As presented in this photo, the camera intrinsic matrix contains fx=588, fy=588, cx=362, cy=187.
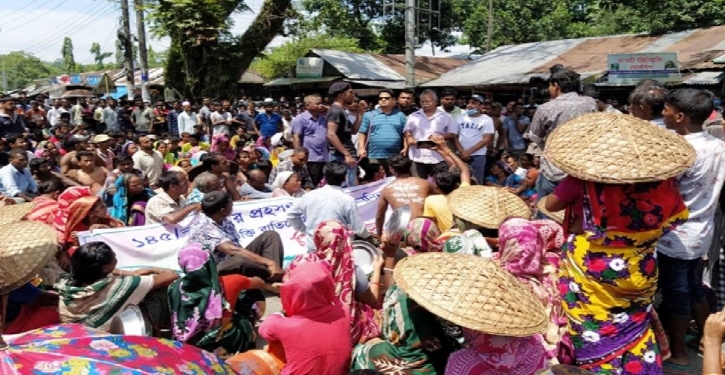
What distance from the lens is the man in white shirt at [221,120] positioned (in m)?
13.6

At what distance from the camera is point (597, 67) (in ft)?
57.8

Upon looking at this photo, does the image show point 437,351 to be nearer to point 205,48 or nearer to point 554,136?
point 554,136

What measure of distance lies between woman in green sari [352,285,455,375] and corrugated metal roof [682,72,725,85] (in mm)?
13945

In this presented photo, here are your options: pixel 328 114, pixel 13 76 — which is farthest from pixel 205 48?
pixel 13 76

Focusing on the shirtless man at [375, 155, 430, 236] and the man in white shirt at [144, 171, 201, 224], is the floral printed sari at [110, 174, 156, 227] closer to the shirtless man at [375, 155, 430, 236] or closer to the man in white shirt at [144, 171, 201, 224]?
the man in white shirt at [144, 171, 201, 224]

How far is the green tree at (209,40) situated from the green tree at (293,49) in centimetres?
1298

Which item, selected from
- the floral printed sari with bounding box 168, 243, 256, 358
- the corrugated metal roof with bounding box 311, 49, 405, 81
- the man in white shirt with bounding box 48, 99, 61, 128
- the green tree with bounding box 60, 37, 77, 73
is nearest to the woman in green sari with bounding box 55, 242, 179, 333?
the floral printed sari with bounding box 168, 243, 256, 358

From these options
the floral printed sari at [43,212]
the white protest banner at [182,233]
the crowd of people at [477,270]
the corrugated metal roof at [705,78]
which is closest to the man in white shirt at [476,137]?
the white protest banner at [182,233]

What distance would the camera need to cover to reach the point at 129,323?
126 inches

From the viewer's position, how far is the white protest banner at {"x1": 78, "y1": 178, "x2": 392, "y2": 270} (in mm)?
5520

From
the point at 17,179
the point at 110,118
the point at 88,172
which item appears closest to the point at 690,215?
the point at 88,172

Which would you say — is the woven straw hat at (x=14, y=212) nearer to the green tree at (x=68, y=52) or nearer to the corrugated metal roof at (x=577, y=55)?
the corrugated metal roof at (x=577, y=55)

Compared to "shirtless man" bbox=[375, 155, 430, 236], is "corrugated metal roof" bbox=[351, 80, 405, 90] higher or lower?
lower

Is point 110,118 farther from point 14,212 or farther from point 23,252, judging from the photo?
point 23,252
